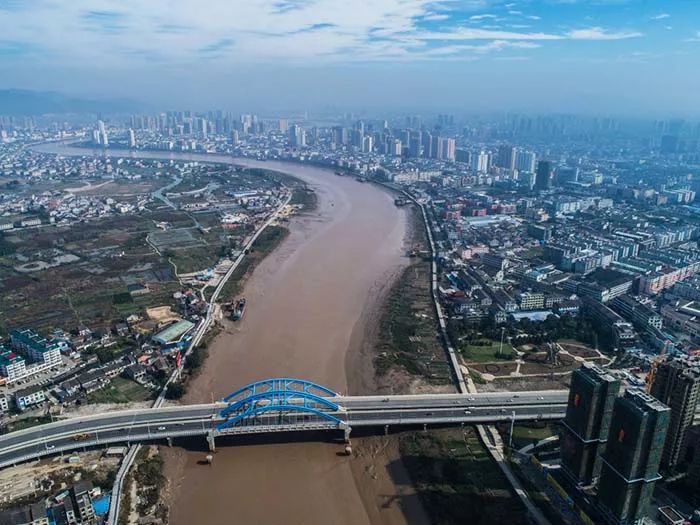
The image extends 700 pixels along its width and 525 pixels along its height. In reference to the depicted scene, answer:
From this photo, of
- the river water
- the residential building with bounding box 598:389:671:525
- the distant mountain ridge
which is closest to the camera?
the residential building with bounding box 598:389:671:525

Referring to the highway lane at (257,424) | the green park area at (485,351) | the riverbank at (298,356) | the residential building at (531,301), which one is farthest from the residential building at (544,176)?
the highway lane at (257,424)

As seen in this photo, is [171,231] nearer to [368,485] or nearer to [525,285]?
[525,285]

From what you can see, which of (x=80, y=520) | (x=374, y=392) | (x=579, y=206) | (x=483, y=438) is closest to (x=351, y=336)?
(x=374, y=392)

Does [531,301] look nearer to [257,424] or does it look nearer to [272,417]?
[272,417]

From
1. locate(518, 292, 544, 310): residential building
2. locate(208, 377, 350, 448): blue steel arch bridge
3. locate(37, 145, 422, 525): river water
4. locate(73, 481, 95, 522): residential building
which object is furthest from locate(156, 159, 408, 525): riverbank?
locate(518, 292, 544, 310): residential building

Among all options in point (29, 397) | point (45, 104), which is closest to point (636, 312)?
point (29, 397)

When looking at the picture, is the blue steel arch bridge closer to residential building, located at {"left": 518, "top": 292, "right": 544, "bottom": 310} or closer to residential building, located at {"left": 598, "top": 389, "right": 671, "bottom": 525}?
residential building, located at {"left": 598, "top": 389, "right": 671, "bottom": 525}
